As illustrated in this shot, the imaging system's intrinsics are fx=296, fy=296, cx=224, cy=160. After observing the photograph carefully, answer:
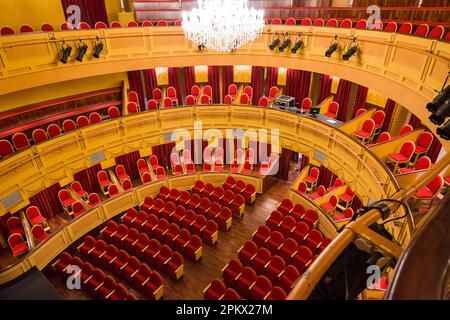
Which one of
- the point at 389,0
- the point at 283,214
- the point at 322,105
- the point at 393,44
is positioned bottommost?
the point at 283,214

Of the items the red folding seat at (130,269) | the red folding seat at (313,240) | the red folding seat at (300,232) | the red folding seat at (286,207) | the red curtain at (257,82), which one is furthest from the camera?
the red curtain at (257,82)

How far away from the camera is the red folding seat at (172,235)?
24.9ft

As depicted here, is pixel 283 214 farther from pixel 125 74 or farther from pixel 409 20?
pixel 125 74

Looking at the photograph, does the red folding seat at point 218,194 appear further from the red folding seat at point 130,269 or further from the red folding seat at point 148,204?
the red folding seat at point 130,269

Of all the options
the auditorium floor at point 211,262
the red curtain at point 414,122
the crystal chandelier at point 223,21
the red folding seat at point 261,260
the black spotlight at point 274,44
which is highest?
the crystal chandelier at point 223,21

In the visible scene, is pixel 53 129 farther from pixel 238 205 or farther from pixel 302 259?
pixel 302 259

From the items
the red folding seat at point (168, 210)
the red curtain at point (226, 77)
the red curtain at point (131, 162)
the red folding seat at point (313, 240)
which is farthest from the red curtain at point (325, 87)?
the red curtain at point (131, 162)

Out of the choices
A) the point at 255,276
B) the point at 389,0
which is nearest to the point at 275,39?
the point at 389,0

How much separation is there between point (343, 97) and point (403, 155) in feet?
10.8

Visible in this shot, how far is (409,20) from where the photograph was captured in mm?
7109

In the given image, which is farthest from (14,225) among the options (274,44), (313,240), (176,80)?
(274,44)

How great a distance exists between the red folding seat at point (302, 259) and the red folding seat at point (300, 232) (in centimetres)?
55

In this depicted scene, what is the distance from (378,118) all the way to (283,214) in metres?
3.68

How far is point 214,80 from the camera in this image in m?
11.5
